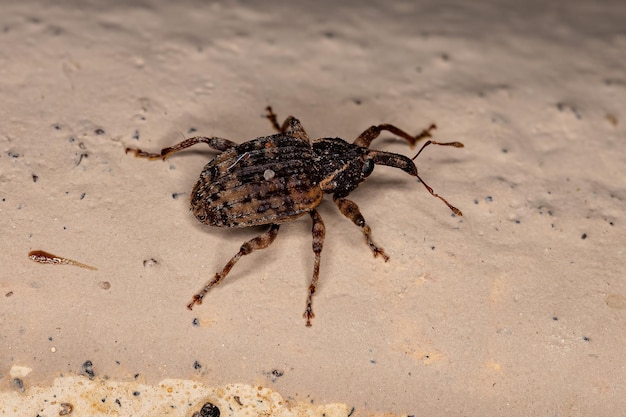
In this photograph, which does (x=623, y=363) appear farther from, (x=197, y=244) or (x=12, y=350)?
(x=12, y=350)

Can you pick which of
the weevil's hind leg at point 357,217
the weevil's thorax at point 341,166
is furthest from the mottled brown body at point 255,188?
the weevil's hind leg at point 357,217

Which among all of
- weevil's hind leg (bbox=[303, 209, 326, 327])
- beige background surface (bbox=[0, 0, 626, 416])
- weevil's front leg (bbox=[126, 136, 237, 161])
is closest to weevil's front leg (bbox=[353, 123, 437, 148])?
beige background surface (bbox=[0, 0, 626, 416])

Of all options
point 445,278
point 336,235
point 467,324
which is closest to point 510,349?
point 467,324

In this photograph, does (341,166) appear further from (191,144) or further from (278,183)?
(191,144)

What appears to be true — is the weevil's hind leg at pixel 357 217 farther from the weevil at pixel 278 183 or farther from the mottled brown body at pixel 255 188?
the mottled brown body at pixel 255 188

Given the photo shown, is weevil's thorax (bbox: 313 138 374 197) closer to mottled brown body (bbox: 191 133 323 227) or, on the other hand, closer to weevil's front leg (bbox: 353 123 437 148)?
mottled brown body (bbox: 191 133 323 227)

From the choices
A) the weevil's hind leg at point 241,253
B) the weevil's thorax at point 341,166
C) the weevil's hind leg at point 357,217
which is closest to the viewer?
the weevil's hind leg at point 241,253

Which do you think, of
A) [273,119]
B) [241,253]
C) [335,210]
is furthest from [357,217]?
[273,119]
